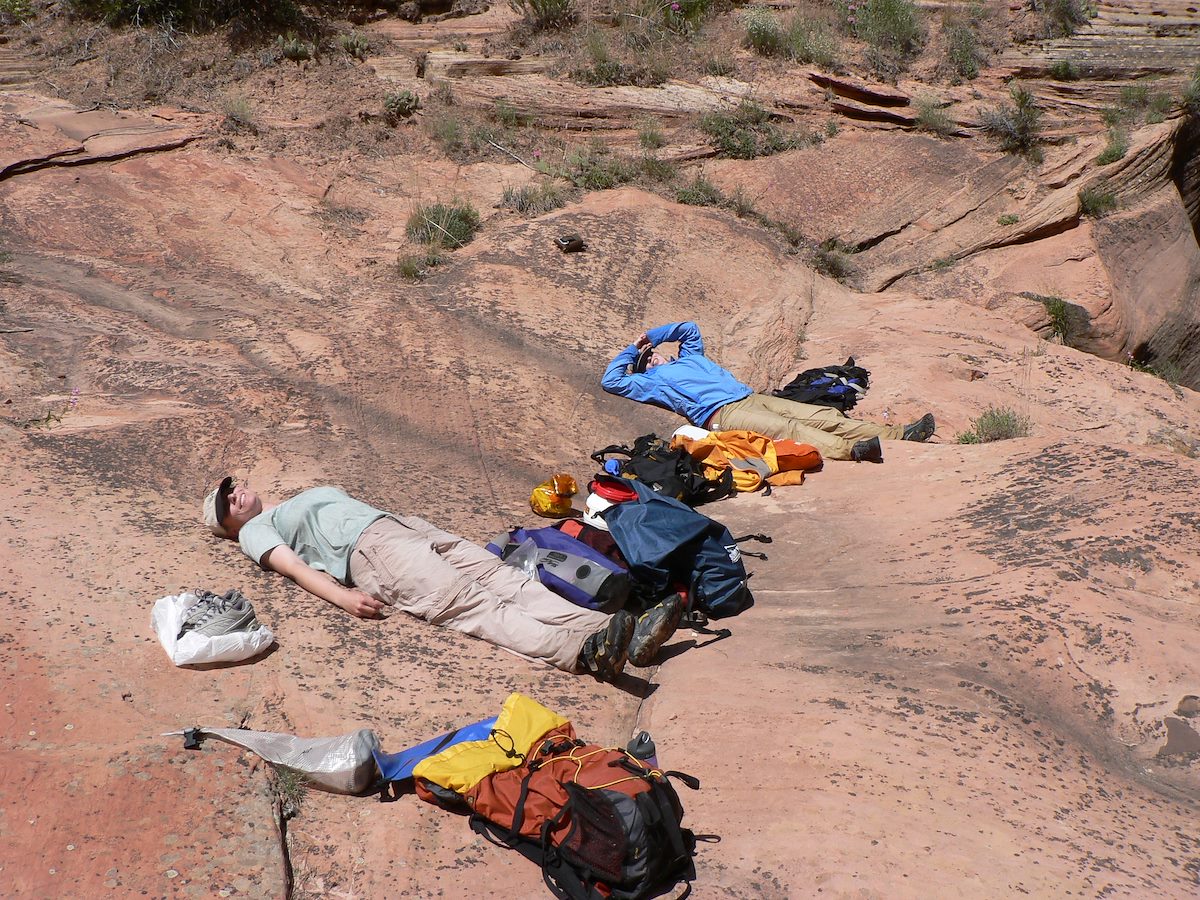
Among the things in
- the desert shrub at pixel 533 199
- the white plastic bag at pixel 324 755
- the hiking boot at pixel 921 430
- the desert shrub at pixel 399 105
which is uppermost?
the desert shrub at pixel 399 105

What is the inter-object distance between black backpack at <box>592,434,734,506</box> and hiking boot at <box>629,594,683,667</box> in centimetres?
172

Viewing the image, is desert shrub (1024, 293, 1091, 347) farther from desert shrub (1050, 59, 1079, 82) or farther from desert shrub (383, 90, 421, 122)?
desert shrub (383, 90, 421, 122)

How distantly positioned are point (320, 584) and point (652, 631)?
160 cm

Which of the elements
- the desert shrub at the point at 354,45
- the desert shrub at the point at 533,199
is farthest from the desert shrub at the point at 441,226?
the desert shrub at the point at 354,45

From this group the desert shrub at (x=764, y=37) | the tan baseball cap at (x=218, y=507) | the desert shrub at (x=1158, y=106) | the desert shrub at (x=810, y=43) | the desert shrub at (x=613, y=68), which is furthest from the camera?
the desert shrub at (x=764, y=37)

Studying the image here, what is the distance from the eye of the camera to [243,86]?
11.0 meters

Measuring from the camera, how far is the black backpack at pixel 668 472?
5980 mm

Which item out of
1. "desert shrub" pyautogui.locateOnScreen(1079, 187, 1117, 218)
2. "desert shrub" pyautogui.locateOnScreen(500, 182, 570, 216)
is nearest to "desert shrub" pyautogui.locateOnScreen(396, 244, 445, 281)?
"desert shrub" pyautogui.locateOnScreen(500, 182, 570, 216)

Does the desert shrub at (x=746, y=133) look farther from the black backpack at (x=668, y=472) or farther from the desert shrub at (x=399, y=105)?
the black backpack at (x=668, y=472)

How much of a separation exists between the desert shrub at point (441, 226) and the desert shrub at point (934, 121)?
21.2ft

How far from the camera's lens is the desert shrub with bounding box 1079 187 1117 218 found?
11414 millimetres

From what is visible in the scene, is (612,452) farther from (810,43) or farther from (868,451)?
(810,43)

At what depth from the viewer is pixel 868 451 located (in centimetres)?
648

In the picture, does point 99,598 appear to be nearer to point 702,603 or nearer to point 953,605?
point 702,603
